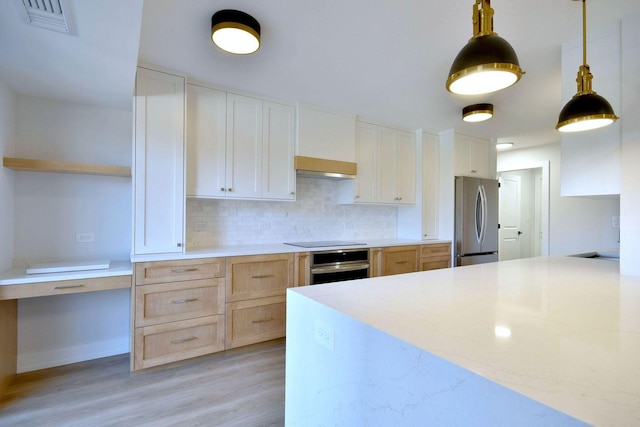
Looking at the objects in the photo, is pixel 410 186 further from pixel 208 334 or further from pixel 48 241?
pixel 48 241

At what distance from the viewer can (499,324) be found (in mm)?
915

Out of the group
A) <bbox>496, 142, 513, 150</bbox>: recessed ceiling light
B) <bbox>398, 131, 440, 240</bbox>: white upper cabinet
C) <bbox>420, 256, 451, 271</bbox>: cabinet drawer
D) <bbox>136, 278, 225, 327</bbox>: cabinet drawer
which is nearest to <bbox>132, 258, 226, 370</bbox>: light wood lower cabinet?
<bbox>136, 278, 225, 327</bbox>: cabinet drawer

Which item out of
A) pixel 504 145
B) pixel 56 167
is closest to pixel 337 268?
pixel 56 167

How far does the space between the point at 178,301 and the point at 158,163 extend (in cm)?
113

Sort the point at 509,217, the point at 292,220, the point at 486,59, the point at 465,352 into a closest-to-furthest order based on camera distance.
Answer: the point at 465,352
the point at 486,59
the point at 292,220
the point at 509,217

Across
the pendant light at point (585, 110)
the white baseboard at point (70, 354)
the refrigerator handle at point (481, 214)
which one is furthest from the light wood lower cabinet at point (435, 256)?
the white baseboard at point (70, 354)

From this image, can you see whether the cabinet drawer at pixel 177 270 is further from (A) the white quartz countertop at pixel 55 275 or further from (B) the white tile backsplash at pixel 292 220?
(B) the white tile backsplash at pixel 292 220

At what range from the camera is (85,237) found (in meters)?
2.64

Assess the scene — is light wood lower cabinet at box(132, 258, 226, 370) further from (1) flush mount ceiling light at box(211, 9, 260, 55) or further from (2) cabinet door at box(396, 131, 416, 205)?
(2) cabinet door at box(396, 131, 416, 205)

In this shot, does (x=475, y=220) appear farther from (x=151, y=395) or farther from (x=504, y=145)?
(x=151, y=395)

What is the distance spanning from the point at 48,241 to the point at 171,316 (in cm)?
123

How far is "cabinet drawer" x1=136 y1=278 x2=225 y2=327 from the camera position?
7.53ft

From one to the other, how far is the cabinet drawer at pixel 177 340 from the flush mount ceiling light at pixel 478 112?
3.10 metres

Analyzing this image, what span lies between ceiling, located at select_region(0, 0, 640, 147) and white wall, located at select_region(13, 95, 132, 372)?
0.75 feet
